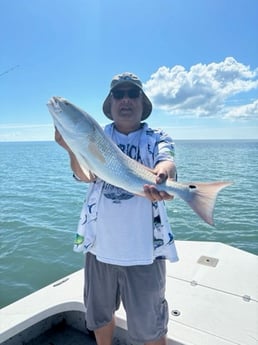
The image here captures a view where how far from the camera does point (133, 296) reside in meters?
2.49

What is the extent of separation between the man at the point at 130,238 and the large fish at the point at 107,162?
4.4 inches

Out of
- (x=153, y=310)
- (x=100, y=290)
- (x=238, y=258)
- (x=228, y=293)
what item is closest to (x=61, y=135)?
(x=100, y=290)

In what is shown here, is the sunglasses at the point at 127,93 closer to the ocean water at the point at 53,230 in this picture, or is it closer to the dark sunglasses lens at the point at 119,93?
the dark sunglasses lens at the point at 119,93

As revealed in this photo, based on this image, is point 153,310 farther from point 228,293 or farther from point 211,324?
point 228,293

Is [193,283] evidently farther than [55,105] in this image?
Yes

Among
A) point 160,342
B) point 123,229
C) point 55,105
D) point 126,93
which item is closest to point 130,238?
point 123,229

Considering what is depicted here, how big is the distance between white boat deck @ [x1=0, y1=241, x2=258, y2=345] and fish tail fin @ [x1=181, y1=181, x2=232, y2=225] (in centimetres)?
134

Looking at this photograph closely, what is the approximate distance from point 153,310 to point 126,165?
1228mm

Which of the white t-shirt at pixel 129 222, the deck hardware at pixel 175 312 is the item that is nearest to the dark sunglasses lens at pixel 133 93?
the white t-shirt at pixel 129 222

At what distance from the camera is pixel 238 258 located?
457 centimetres

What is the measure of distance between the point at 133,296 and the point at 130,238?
0.49m

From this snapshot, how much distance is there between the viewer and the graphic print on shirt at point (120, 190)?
8.41 ft

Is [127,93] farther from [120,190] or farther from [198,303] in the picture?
[198,303]

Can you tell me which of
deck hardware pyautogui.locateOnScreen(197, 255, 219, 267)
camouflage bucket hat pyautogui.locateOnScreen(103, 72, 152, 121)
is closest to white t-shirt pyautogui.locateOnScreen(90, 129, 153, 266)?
Result: camouflage bucket hat pyautogui.locateOnScreen(103, 72, 152, 121)
